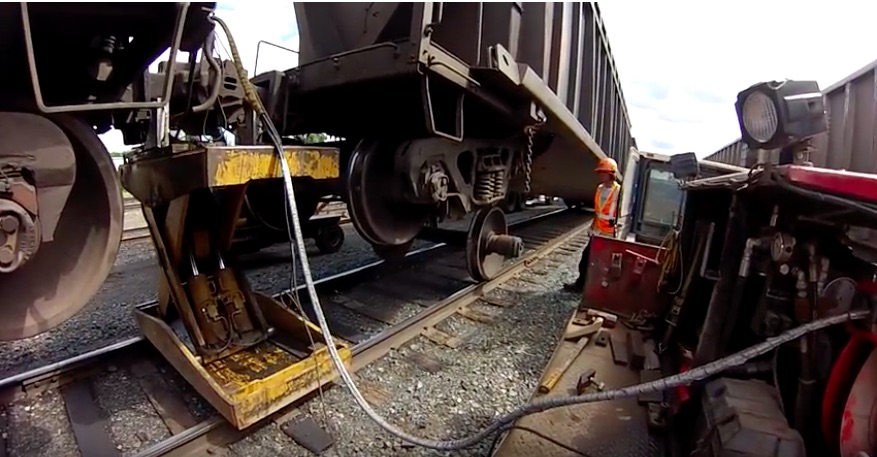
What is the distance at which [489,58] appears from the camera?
10.8ft

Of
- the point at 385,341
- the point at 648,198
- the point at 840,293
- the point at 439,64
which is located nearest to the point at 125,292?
the point at 385,341

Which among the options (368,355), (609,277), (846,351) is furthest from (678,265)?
(368,355)

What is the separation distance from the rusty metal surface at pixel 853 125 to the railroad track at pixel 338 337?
2643 millimetres

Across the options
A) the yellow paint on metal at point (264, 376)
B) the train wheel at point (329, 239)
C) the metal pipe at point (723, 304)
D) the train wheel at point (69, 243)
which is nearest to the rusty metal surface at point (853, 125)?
the metal pipe at point (723, 304)

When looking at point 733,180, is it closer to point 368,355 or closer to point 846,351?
point 846,351

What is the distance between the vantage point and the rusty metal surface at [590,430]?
6.66ft

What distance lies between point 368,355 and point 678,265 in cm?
216

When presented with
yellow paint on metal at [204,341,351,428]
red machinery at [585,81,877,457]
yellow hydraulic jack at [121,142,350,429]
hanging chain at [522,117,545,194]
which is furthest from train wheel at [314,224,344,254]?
red machinery at [585,81,877,457]

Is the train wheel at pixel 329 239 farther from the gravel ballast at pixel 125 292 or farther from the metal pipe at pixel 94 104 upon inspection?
the metal pipe at pixel 94 104

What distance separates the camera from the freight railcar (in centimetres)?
324

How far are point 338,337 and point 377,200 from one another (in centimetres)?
110

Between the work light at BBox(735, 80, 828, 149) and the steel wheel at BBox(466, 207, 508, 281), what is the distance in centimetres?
292

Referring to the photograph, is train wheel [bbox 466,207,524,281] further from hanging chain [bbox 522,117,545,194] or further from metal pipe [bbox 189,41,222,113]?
metal pipe [bbox 189,41,222,113]

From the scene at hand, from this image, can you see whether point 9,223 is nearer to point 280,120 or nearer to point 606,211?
point 280,120
